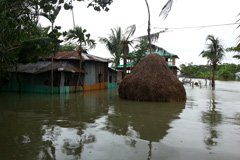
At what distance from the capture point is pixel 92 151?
12.0 feet

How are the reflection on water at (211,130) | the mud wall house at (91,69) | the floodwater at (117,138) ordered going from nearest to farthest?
the floodwater at (117,138) → the reflection on water at (211,130) → the mud wall house at (91,69)

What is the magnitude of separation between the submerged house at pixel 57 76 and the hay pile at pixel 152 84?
18.5ft

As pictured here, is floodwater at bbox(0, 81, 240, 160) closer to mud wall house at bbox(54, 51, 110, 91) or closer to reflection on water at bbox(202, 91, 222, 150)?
reflection on water at bbox(202, 91, 222, 150)

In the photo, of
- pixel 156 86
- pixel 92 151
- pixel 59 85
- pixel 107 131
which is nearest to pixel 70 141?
pixel 92 151

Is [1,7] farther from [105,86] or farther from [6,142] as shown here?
[105,86]

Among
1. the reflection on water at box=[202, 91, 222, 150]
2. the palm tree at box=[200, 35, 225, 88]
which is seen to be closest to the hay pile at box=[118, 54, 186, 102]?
the reflection on water at box=[202, 91, 222, 150]

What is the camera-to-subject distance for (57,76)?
14.9 meters

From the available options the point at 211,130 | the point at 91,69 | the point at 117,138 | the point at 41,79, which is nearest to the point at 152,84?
the point at 211,130

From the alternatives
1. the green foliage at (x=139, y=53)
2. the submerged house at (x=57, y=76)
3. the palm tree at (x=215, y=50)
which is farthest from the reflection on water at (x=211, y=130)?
the palm tree at (x=215, y=50)

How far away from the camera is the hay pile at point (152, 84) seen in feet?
33.1

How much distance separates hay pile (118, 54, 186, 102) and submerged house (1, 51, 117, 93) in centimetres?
565

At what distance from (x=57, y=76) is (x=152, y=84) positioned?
791 centimetres

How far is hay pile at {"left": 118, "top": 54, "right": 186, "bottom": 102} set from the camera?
10.1m

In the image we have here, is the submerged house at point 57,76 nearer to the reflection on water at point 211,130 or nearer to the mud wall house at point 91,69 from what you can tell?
the mud wall house at point 91,69
